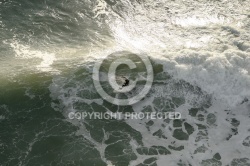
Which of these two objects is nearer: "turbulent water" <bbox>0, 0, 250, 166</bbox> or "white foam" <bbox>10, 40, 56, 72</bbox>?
"turbulent water" <bbox>0, 0, 250, 166</bbox>

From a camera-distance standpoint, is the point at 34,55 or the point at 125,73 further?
the point at 34,55

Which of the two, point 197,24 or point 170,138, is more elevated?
point 197,24

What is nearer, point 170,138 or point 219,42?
point 170,138

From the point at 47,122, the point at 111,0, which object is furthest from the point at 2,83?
the point at 111,0

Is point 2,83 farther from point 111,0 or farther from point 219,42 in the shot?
point 219,42

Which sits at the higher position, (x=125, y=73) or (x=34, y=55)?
(x=34, y=55)

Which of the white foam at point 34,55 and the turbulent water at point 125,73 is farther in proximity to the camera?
the white foam at point 34,55

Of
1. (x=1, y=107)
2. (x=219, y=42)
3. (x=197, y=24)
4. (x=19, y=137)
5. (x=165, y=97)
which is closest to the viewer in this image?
(x=19, y=137)

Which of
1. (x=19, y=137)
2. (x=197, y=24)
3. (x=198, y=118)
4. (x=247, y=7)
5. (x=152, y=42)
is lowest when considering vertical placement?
(x=19, y=137)
